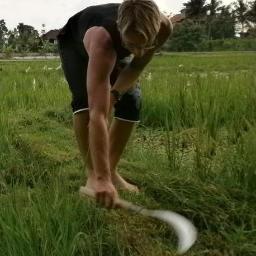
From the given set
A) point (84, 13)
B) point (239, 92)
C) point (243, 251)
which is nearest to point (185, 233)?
point (243, 251)

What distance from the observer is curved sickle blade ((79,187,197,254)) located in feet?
5.88

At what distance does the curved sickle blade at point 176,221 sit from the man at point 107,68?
0.18 feet

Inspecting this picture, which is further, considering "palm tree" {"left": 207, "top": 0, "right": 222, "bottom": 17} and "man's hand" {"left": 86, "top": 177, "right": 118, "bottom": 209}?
"palm tree" {"left": 207, "top": 0, "right": 222, "bottom": 17}

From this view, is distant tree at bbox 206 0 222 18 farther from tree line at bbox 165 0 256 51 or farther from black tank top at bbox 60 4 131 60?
black tank top at bbox 60 4 131 60

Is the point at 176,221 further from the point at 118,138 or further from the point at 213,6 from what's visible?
the point at 213,6

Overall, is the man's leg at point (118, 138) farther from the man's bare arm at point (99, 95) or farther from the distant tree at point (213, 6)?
the distant tree at point (213, 6)

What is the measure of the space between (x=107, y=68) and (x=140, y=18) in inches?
8.2

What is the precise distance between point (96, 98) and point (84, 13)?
2.01 ft

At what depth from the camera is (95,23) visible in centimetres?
226

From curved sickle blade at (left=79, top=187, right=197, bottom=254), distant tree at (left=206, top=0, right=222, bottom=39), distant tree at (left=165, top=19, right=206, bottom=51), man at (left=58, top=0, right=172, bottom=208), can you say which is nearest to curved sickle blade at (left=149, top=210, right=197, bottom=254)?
curved sickle blade at (left=79, top=187, right=197, bottom=254)

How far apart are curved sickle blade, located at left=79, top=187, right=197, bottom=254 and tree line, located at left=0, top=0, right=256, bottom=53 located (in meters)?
22.3

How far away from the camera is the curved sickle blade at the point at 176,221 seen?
1791mm

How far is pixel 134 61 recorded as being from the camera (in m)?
2.39

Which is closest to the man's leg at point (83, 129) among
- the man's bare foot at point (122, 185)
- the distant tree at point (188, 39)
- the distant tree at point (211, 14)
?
the man's bare foot at point (122, 185)
